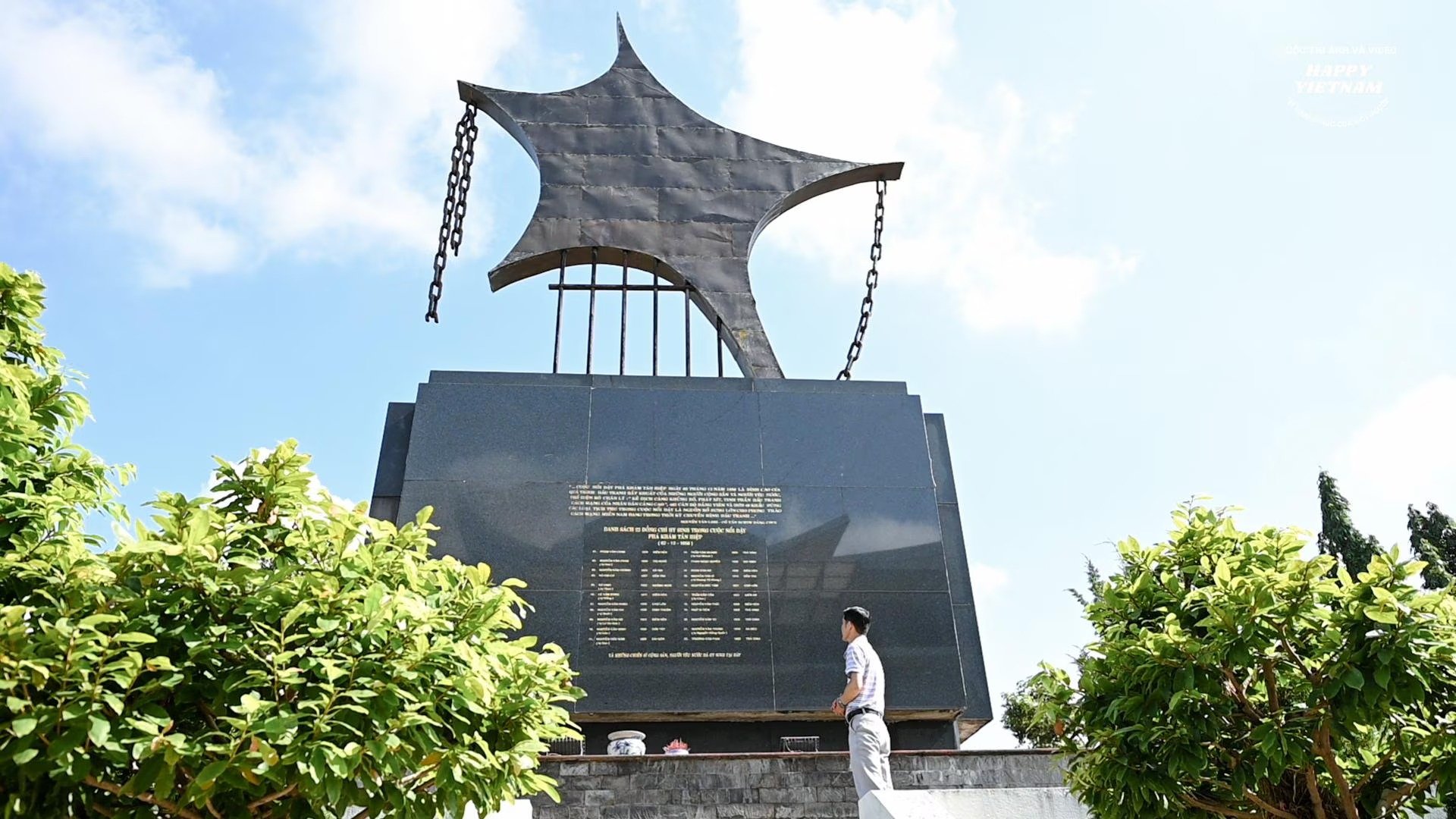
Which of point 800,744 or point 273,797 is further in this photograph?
point 800,744

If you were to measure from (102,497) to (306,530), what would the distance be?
1.08 metres

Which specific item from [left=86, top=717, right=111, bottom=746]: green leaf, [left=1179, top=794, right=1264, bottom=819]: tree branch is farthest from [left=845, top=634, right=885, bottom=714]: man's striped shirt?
[left=86, top=717, right=111, bottom=746]: green leaf

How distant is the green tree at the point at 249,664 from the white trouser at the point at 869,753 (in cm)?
262

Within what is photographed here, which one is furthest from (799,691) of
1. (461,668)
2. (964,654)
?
(461,668)

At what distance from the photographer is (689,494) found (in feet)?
32.1

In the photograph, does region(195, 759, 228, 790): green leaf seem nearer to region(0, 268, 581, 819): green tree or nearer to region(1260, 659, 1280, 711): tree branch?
region(0, 268, 581, 819): green tree

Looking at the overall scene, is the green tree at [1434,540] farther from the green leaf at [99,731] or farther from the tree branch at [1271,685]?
the green leaf at [99,731]

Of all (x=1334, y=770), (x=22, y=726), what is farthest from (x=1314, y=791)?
(x=22, y=726)

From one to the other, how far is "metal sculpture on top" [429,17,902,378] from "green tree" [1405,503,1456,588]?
43.7 feet

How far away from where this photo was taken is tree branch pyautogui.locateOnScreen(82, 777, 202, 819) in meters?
3.07

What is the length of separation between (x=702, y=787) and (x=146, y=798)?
164 inches

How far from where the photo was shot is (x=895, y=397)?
10.8 m

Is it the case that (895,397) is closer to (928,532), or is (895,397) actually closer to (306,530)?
(928,532)

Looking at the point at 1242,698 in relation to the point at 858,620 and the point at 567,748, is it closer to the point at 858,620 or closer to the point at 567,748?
the point at 858,620
